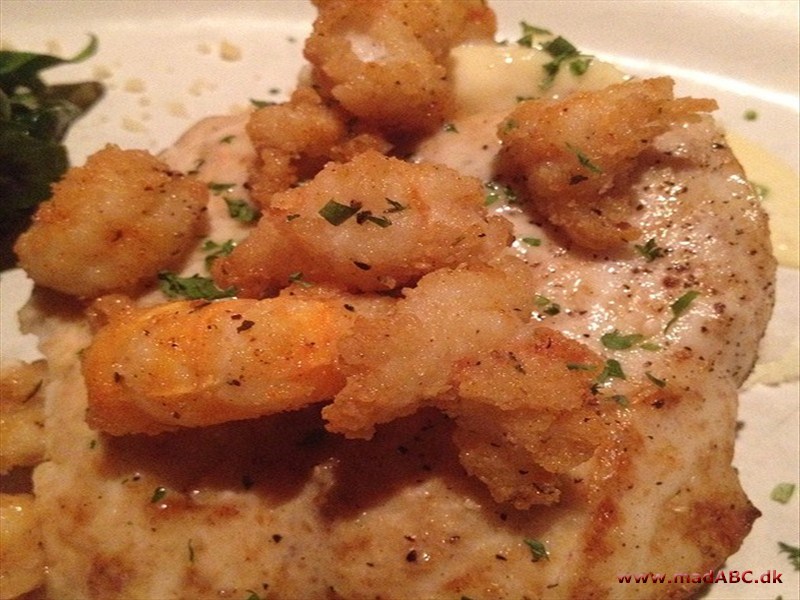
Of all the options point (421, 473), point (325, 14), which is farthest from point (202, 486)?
point (325, 14)

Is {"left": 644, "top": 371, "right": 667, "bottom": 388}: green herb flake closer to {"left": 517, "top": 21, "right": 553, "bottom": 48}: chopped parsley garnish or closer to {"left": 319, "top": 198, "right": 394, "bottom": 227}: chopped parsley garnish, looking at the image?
{"left": 319, "top": 198, "right": 394, "bottom": 227}: chopped parsley garnish

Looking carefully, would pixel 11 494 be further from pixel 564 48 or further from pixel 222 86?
pixel 564 48

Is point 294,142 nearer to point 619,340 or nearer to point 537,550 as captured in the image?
point 619,340

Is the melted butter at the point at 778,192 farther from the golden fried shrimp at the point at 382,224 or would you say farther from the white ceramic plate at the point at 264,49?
the golden fried shrimp at the point at 382,224

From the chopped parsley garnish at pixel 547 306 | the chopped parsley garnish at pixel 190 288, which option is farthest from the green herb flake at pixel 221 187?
the chopped parsley garnish at pixel 547 306

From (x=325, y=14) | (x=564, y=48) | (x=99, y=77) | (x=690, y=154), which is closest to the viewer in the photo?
(x=690, y=154)

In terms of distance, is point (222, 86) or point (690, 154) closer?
point (690, 154)

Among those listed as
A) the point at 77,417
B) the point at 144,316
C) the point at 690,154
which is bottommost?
the point at 77,417
